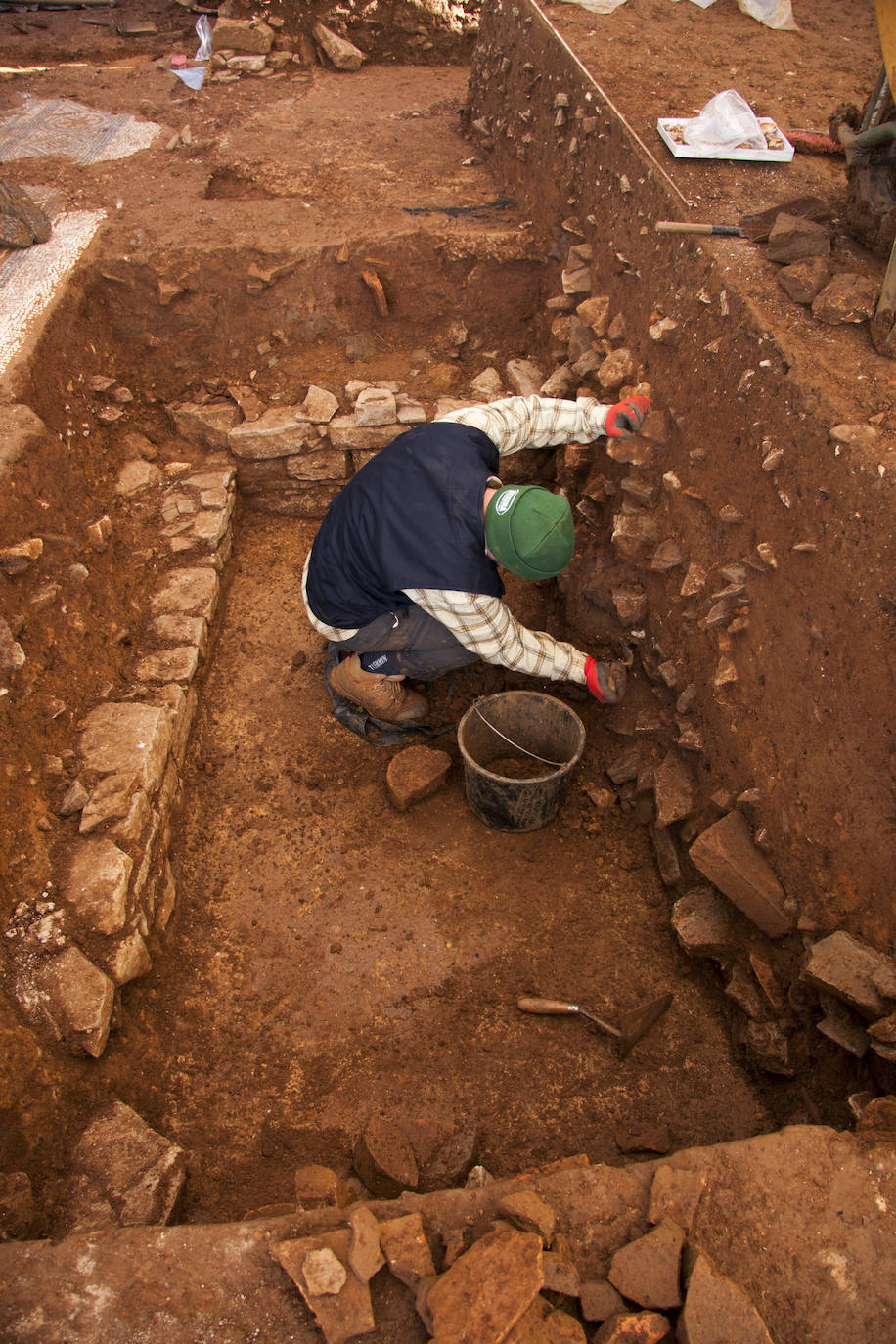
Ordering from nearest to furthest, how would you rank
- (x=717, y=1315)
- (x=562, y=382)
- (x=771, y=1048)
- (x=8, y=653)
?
1. (x=717, y=1315)
2. (x=771, y=1048)
3. (x=8, y=653)
4. (x=562, y=382)

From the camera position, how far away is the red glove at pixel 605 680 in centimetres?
343

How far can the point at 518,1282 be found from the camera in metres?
1.83

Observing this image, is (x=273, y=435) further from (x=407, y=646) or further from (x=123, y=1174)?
(x=123, y=1174)

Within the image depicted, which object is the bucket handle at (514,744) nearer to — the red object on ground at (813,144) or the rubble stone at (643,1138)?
the rubble stone at (643,1138)

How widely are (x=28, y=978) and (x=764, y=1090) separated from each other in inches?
97.8

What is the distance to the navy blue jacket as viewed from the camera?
10.2ft

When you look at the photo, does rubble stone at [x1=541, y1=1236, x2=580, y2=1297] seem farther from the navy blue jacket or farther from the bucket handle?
the navy blue jacket

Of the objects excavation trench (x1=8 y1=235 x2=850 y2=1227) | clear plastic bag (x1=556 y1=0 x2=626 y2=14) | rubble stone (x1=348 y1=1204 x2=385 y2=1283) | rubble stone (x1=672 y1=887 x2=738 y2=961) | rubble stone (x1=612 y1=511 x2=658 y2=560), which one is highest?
clear plastic bag (x1=556 y1=0 x2=626 y2=14)

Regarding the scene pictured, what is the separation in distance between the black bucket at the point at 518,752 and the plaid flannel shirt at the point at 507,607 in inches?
8.4

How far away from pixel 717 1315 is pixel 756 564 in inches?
87.0

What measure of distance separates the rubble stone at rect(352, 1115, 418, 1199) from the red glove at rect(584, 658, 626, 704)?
1804mm

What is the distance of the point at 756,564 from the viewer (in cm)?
295

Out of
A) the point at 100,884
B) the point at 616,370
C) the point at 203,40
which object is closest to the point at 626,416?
the point at 616,370

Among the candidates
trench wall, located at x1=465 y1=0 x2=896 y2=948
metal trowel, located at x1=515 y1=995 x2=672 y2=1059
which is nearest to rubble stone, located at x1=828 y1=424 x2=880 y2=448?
trench wall, located at x1=465 y1=0 x2=896 y2=948
